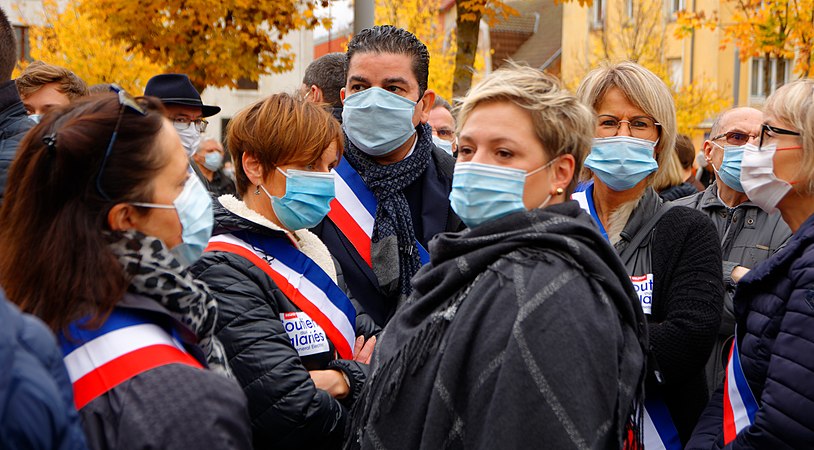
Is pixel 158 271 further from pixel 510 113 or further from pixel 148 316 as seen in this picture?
pixel 510 113

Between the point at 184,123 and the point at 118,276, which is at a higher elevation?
the point at 118,276

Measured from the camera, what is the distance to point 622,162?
370cm

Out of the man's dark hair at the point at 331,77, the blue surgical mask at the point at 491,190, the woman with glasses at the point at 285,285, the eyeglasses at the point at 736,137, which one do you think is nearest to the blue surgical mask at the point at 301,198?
the woman with glasses at the point at 285,285

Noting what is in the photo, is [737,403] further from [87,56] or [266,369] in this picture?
[87,56]

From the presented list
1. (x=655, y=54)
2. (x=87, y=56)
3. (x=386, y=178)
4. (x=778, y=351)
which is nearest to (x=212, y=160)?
(x=386, y=178)

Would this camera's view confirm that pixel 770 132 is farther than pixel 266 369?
Yes

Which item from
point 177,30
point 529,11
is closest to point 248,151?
point 177,30

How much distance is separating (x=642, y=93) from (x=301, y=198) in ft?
5.20

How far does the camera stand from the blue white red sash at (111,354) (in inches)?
74.4

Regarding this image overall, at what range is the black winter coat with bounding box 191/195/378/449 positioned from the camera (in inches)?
115

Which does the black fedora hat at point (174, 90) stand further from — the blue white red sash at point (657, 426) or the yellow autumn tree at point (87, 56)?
the yellow autumn tree at point (87, 56)

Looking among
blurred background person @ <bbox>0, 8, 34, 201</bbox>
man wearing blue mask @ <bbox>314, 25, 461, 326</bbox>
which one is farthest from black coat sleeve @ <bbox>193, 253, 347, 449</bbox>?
blurred background person @ <bbox>0, 8, 34, 201</bbox>

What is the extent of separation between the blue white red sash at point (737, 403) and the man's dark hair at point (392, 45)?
215 cm

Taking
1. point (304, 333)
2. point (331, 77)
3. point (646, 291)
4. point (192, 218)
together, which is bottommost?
point (304, 333)
